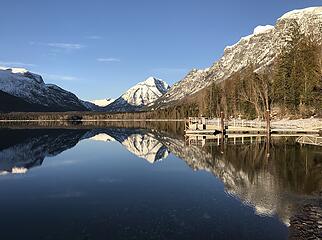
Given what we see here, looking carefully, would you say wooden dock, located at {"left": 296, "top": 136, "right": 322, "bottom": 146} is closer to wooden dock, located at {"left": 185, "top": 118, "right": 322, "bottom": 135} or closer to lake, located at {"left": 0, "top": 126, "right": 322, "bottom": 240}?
lake, located at {"left": 0, "top": 126, "right": 322, "bottom": 240}

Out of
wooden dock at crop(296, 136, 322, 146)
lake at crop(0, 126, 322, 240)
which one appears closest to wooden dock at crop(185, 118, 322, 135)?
wooden dock at crop(296, 136, 322, 146)

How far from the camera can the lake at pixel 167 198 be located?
17.8 meters

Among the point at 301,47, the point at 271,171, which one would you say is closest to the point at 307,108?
the point at 301,47

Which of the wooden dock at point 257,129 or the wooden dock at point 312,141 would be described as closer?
the wooden dock at point 312,141

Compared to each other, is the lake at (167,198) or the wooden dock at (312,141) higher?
the wooden dock at (312,141)

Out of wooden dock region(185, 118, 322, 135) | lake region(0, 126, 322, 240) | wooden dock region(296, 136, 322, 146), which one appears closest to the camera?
lake region(0, 126, 322, 240)

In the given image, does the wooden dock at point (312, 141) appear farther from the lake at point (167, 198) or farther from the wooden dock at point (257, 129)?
the wooden dock at point (257, 129)

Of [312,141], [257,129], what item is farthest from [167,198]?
[257,129]

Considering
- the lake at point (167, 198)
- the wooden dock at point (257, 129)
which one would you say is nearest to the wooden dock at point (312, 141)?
the lake at point (167, 198)

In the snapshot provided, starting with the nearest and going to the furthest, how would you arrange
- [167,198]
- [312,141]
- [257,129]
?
[167,198] → [312,141] → [257,129]

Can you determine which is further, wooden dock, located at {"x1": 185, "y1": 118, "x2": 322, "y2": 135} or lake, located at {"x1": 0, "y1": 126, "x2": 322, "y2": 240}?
wooden dock, located at {"x1": 185, "y1": 118, "x2": 322, "y2": 135}

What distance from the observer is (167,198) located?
25016 mm

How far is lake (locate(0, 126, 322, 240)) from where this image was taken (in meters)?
17.8

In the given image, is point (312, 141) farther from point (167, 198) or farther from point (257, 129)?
point (167, 198)
